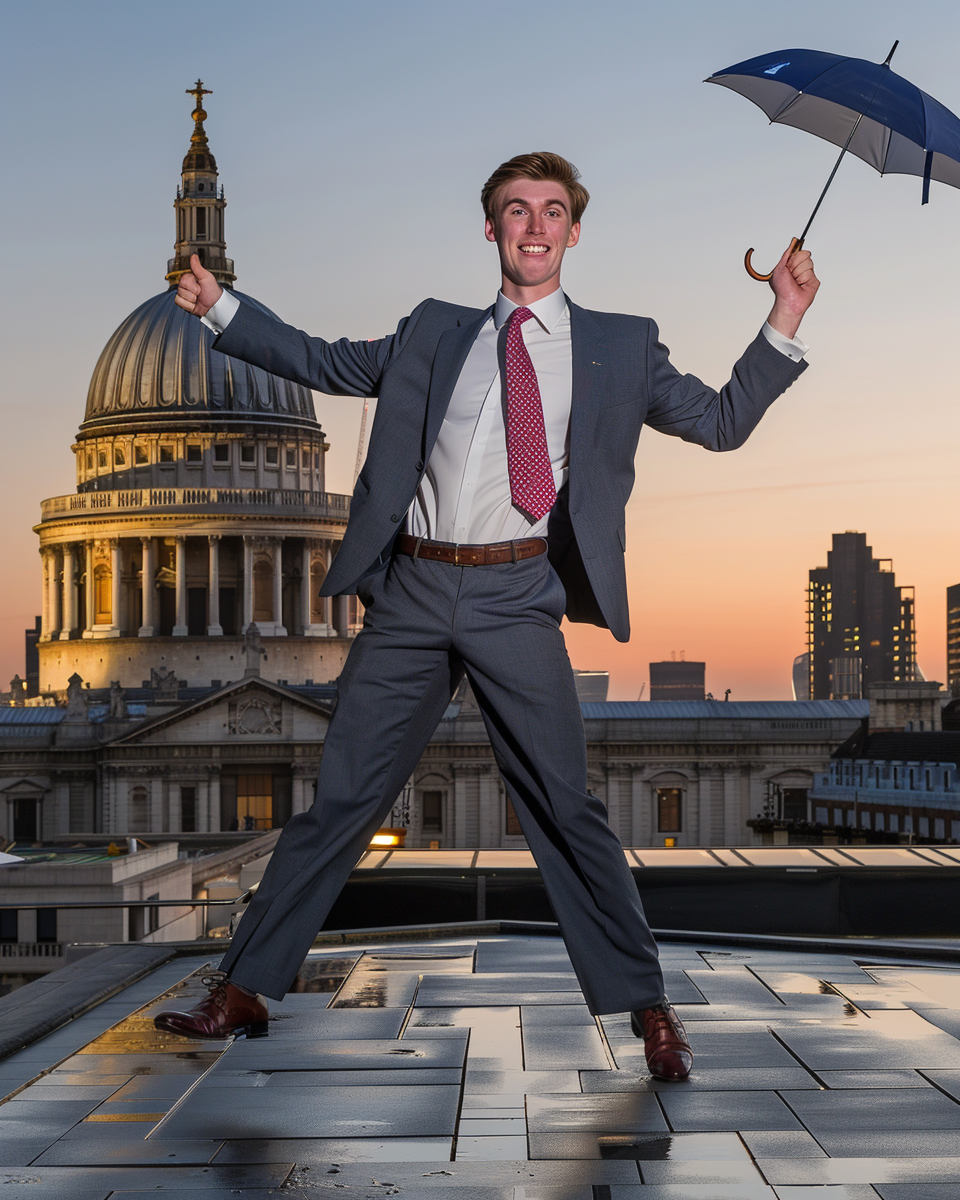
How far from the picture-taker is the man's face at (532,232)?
578 cm

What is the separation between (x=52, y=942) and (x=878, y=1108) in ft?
159

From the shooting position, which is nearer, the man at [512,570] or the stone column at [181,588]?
the man at [512,570]

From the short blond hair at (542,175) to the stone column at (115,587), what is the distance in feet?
311

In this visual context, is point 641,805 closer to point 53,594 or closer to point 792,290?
point 53,594

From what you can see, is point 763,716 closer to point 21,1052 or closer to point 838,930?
point 838,930

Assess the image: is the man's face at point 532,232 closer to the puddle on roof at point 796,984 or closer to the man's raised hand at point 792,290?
the man's raised hand at point 792,290

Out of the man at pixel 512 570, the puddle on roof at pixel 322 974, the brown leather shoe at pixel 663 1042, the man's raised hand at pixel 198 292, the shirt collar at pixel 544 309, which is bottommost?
the puddle on roof at pixel 322 974

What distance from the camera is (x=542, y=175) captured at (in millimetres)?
5832

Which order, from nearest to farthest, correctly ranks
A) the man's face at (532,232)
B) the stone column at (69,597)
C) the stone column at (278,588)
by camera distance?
the man's face at (532,232), the stone column at (278,588), the stone column at (69,597)

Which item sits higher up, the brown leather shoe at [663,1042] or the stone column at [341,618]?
the stone column at [341,618]


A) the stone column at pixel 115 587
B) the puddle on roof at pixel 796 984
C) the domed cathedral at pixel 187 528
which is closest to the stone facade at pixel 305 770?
the domed cathedral at pixel 187 528

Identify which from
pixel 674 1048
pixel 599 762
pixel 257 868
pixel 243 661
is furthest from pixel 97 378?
pixel 674 1048

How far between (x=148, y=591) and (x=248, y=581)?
19.0 ft

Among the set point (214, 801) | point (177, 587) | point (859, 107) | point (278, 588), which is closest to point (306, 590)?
point (278, 588)
